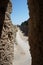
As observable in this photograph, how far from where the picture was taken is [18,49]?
17.8m

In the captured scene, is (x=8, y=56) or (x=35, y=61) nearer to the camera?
(x=35, y=61)

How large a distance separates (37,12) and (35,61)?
1188mm

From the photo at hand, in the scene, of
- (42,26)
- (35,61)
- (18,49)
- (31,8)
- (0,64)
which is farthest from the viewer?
(18,49)

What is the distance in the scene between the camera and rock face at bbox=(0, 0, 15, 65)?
21.0ft

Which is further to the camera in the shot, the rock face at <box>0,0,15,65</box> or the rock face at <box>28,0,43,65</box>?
the rock face at <box>0,0,15,65</box>

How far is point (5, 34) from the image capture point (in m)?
6.55

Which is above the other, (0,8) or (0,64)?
(0,8)

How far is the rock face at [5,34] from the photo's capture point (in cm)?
640

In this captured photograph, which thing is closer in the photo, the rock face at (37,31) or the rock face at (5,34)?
the rock face at (37,31)

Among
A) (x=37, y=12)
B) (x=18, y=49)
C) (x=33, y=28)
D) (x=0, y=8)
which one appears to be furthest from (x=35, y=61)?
(x=18, y=49)

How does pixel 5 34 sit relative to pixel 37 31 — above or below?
below

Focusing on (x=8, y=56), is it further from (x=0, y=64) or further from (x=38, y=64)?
(x=38, y=64)

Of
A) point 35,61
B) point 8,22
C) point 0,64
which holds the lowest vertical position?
point 0,64

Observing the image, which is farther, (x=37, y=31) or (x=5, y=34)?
(x=5, y=34)
